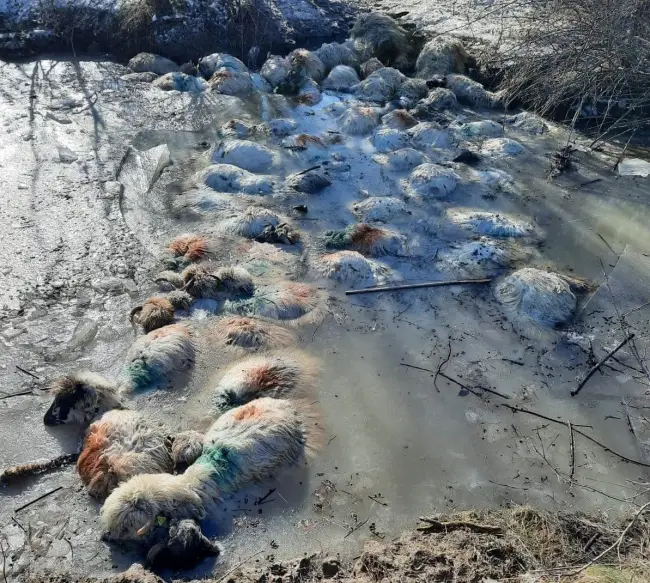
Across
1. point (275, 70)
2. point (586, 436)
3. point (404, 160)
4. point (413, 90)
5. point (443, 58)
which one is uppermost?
point (443, 58)

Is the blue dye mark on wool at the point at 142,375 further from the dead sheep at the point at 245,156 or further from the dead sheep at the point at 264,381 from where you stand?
the dead sheep at the point at 245,156

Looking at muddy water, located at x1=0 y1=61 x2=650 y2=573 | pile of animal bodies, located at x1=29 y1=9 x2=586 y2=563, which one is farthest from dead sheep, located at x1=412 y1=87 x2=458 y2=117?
muddy water, located at x1=0 y1=61 x2=650 y2=573

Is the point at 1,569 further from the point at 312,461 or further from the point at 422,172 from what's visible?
the point at 422,172

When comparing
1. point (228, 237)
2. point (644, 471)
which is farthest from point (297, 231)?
point (644, 471)

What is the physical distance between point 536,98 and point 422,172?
2677mm

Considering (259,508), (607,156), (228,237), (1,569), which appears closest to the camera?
(1,569)

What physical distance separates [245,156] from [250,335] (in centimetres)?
358

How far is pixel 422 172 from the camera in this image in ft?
24.1

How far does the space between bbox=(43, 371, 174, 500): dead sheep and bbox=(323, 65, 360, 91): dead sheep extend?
7.86 metres

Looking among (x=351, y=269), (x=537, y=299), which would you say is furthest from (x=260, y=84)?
(x=537, y=299)

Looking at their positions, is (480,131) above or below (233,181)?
above

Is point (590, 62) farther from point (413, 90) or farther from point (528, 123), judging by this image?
point (413, 90)

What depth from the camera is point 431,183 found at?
283 inches

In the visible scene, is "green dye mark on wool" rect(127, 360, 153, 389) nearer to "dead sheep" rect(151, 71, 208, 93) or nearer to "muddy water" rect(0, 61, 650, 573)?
"muddy water" rect(0, 61, 650, 573)
